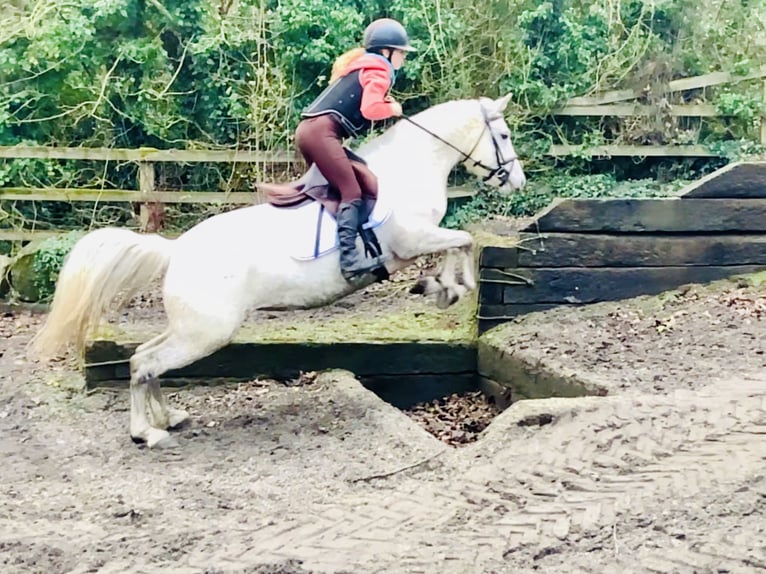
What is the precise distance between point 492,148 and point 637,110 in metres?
5.84

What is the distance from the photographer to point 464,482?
473 cm

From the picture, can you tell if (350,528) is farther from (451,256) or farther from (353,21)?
(353,21)

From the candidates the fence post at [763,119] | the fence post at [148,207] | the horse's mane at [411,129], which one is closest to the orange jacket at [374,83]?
the horse's mane at [411,129]

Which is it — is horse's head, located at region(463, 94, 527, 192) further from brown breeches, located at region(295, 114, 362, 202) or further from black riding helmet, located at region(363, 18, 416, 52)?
brown breeches, located at region(295, 114, 362, 202)

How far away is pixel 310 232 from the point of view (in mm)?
5852

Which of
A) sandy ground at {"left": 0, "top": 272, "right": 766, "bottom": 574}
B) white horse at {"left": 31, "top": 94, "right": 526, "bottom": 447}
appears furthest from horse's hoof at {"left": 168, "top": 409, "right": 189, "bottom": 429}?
sandy ground at {"left": 0, "top": 272, "right": 766, "bottom": 574}

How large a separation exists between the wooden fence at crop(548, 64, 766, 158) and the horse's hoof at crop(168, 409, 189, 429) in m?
6.56

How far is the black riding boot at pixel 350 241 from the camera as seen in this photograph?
5789 mm

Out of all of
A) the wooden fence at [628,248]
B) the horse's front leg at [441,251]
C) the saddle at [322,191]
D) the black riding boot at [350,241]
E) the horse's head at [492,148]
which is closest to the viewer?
the black riding boot at [350,241]

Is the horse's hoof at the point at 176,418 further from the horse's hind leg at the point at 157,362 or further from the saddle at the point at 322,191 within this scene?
the saddle at the point at 322,191

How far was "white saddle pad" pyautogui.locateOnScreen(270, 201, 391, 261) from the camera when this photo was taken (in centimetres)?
584

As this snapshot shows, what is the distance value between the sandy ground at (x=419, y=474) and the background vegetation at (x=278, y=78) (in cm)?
432

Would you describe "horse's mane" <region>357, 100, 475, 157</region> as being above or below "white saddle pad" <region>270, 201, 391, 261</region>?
above

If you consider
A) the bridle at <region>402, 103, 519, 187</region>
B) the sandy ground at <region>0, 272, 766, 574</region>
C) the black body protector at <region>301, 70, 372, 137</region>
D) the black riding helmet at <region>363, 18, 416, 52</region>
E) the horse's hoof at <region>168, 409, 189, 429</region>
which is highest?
the black riding helmet at <region>363, 18, 416, 52</region>
